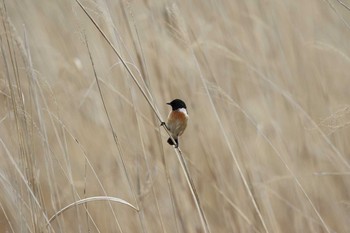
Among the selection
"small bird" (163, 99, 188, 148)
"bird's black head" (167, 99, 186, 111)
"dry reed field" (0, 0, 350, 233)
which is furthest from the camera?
"dry reed field" (0, 0, 350, 233)

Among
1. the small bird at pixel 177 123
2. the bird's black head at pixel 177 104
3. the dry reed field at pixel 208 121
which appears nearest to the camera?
the small bird at pixel 177 123

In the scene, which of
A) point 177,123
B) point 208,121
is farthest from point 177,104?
point 208,121

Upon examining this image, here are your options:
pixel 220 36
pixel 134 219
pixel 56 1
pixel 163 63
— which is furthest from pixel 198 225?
pixel 56 1

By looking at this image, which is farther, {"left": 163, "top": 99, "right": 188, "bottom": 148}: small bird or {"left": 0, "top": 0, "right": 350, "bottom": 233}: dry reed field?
{"left": 0, "top": 0, "right": 350, "bottom": 233}: dry reed field

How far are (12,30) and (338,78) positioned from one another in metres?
1.29

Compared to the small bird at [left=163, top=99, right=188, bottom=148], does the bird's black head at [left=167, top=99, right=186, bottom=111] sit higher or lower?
higher

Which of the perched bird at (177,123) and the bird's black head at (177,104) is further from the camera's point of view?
the bird's black head at (177,104)

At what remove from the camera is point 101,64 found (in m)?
2.14

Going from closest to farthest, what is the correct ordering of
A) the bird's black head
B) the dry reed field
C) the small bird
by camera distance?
the small bird, the bird's black head, the dry reed field

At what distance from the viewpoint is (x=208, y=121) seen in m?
2.00

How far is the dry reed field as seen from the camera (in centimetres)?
167

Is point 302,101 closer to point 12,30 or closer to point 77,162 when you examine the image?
point 77,162

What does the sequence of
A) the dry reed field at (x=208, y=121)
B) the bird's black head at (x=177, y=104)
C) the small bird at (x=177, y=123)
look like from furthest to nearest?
the dry reed field at (x=208, y=121) < the bird's black head at (x=177, y=104) < the small bird at (x=177, y=123)

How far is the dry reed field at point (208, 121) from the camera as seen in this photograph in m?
1.67
